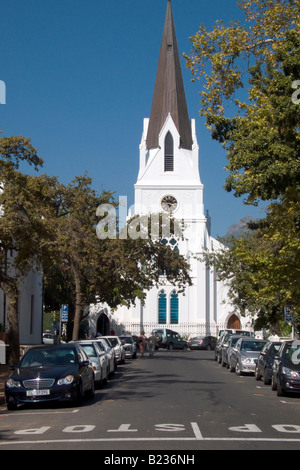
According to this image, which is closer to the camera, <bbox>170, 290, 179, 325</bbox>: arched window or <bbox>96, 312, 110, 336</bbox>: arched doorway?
<bbox>170, 290, 179, 325</bbox>: arched window

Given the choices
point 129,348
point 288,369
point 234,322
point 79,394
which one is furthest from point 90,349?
point 234,322

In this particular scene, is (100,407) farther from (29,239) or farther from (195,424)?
(29,239)

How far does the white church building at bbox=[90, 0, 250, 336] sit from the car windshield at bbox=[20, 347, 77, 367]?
163 ft

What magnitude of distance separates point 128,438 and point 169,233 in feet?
95.1

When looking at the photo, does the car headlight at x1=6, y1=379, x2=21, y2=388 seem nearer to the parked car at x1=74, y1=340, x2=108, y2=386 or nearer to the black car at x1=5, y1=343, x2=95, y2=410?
the black car at x1=5, y1=343, x2=95, y2=410

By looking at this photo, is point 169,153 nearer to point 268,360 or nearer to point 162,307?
point 162,307

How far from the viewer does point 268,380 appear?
72.0 feet

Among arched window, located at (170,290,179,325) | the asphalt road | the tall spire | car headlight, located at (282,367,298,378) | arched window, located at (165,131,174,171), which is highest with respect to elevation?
the tall spire

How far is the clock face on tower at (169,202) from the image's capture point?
6938 cm

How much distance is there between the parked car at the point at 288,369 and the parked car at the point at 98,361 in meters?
4.93

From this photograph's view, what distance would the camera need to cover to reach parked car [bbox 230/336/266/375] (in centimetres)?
2614

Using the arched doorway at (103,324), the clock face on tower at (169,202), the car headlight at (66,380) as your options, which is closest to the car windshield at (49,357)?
the car headlight at (66,380)

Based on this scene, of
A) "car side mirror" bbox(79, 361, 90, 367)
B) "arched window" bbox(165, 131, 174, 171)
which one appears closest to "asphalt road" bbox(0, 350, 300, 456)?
"car side mirror" bbox(79, 361, 90, 367)
